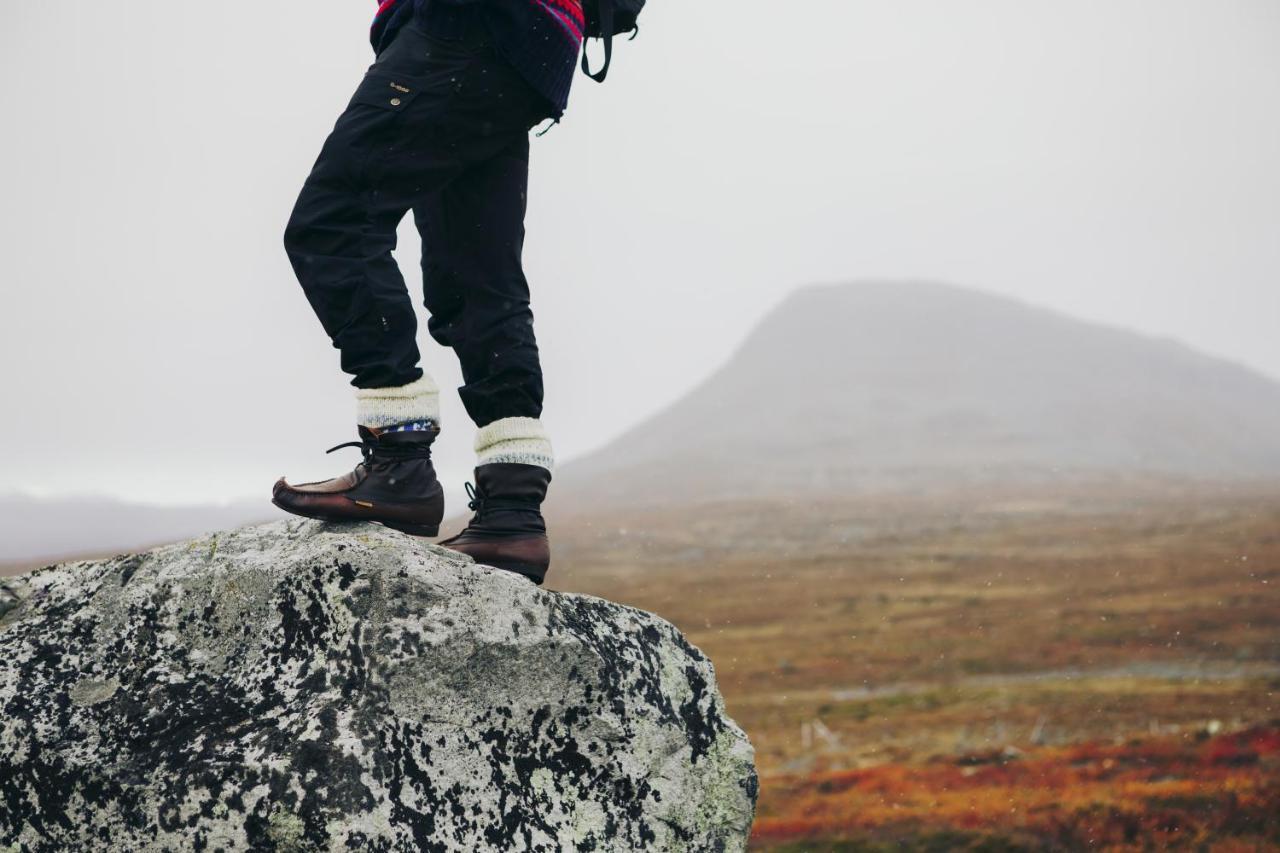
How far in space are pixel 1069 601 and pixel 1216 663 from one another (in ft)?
47.6

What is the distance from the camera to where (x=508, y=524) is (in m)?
4.53

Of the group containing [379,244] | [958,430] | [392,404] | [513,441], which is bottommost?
[513,441]

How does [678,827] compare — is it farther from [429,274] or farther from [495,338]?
[429,274]

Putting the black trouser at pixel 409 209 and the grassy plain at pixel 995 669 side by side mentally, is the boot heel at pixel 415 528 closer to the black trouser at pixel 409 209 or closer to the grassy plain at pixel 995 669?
the black trouser at pixel 409 209

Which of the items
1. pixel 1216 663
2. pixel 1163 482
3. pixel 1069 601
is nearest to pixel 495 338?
pixel 1216 663

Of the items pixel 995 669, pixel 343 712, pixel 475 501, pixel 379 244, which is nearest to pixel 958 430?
pixel 995 669

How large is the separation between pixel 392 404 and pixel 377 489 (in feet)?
1.15

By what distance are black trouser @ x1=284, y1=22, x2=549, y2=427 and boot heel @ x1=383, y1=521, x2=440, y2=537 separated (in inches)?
21.2

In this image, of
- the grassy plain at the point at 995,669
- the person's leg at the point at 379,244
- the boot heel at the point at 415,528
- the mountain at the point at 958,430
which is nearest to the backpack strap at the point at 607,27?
the person's leg at the point at 379,244

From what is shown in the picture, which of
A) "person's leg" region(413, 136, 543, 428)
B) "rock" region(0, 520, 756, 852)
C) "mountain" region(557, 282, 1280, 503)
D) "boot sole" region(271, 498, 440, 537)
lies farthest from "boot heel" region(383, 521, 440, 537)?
"mountain" region(557, 282, 1280, 503)

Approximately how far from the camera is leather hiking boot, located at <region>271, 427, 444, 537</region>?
4215mm

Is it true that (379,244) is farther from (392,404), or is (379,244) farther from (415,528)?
(415,528)

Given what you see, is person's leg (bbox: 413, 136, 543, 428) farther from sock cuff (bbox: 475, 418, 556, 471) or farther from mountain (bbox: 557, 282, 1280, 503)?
mountain (bbox: 557, 282, 1280, 503)

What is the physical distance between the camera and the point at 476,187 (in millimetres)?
4570
